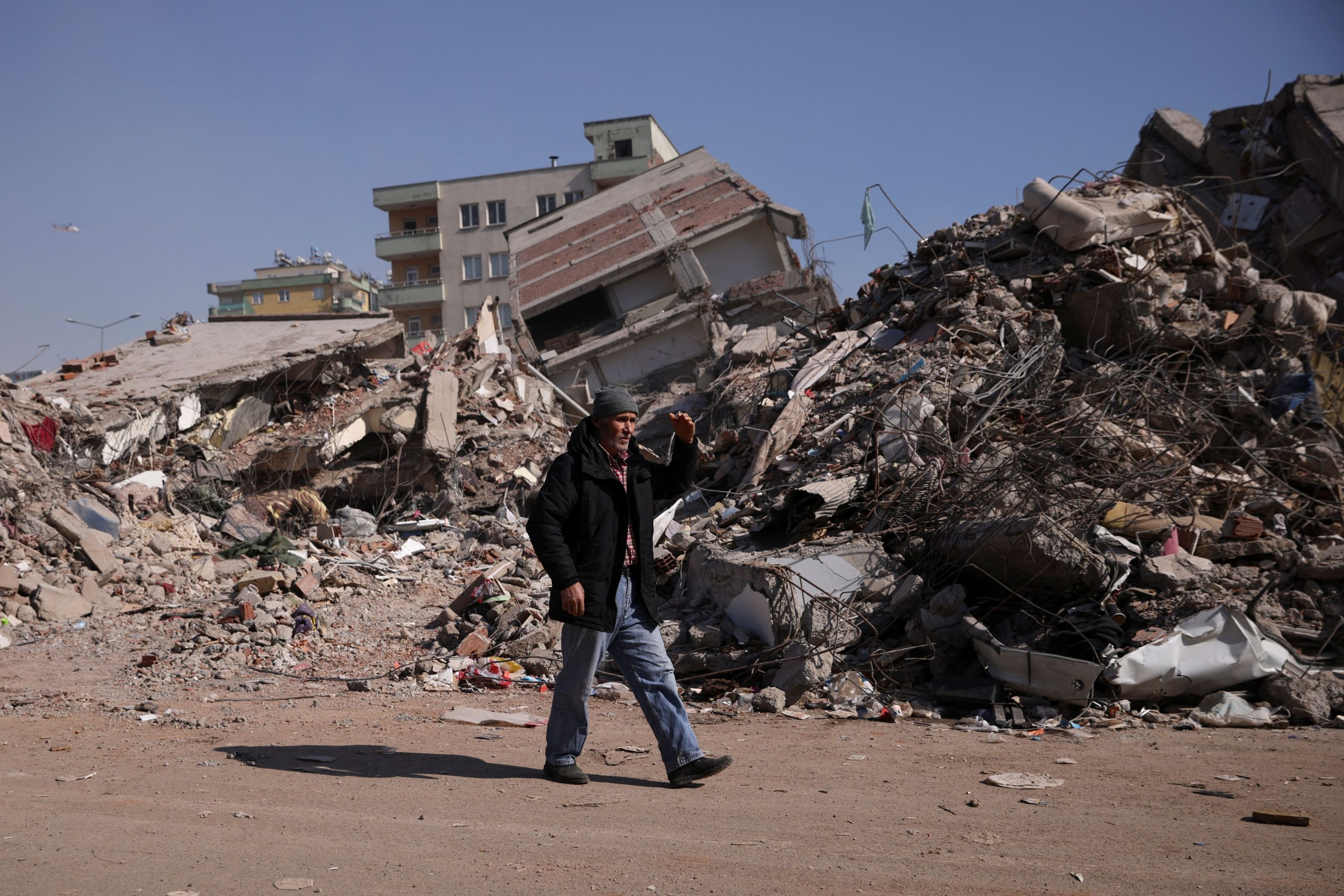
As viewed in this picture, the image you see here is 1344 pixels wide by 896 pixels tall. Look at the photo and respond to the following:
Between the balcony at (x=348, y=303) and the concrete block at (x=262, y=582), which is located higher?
the balcony at (x=348, y=303)

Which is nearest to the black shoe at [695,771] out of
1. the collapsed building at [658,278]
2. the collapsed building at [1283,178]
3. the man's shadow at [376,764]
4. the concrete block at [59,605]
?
the man's shadow at [376,764]

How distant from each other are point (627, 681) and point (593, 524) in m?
0.59

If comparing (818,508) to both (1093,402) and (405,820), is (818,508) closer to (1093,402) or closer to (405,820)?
(1093,402)

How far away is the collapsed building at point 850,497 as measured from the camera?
4820mm

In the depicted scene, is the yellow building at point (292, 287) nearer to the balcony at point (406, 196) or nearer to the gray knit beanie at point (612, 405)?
the balcony at point (406, 196)

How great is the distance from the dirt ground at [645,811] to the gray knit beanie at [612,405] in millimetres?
1359

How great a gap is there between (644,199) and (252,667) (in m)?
15.5

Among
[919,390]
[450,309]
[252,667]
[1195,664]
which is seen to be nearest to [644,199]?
[919,390]

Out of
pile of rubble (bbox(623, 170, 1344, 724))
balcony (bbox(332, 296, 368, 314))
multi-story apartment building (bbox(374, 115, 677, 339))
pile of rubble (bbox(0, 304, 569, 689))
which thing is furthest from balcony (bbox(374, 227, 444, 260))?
pile of rubble (bbox(623, 170, 1344, 724))

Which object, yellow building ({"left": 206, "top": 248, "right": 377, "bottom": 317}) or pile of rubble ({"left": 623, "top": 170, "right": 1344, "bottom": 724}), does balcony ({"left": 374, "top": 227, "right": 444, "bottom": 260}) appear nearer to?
yellow building ({"left": 206, "top": 248, "right": 377, "bottom": 317})

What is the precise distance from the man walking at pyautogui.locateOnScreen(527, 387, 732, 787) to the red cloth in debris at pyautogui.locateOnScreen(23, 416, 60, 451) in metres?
8.32

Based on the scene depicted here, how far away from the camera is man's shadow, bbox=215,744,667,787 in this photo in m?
3.54

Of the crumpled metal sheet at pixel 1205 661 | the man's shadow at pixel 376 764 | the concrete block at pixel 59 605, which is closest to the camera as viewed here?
the man's shadow at pixel 376 764

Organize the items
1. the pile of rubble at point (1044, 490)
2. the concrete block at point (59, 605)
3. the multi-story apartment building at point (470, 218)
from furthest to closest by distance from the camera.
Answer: the multi-story apartment building at point (470, 218) < the concrete block at point (59, 605) < the pile of rubble at point (1044, 490)
